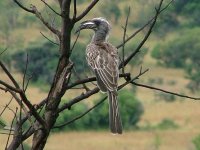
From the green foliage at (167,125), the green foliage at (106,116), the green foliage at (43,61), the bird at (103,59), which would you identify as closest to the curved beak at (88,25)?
the bird at (103,59)

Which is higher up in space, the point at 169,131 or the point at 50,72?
the point at 50,72

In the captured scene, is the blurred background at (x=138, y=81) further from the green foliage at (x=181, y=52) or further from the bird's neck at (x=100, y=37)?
the bird's neck at (x=100, y=37)

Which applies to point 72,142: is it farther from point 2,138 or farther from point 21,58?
point 21,58

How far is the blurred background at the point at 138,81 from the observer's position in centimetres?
3225

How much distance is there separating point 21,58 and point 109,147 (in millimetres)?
11789

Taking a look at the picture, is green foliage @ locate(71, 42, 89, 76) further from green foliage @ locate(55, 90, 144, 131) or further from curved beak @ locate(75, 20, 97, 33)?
green foliage @ locate(55, 90, 144, 131)

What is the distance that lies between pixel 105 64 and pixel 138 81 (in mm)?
34840

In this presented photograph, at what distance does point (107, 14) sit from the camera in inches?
2154

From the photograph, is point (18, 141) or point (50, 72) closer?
point (18, 141)

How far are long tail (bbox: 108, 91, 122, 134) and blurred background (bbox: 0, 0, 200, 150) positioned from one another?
1938 centimetres

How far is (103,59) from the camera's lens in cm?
460

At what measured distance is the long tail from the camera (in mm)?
3569

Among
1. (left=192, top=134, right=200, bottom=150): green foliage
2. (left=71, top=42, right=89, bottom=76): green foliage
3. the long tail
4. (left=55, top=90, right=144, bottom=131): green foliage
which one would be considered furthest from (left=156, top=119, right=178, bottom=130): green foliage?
the long tail

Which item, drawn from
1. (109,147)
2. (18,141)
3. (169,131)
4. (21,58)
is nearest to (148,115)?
(169,131)
